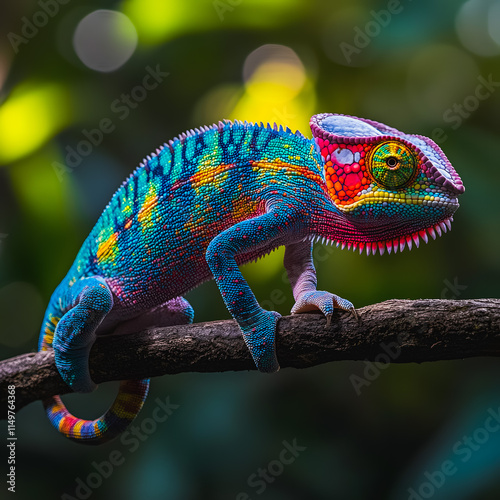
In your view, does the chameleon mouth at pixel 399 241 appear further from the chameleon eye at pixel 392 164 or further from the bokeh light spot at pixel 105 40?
the bokeh light spot at pixel 105 40

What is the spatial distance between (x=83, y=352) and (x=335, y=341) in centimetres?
89

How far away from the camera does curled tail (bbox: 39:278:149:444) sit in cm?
188

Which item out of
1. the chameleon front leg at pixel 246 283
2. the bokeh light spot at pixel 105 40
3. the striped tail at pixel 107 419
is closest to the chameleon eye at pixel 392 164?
the chameleon front leg at pixel 246 283

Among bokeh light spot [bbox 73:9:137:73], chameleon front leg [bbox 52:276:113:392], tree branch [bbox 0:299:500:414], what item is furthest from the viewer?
bokeh light spot [bbox 73:9:137:73]

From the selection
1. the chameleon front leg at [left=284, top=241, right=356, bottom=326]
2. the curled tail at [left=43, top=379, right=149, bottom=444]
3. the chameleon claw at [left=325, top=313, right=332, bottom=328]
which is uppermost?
the chameleon front leg at [left=284, top=241, right=356, bottom=326]

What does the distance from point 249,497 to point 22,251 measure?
81.0 inches

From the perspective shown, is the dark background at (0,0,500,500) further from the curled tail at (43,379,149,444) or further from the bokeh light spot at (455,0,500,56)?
the curled tail at (43,379,149,444)

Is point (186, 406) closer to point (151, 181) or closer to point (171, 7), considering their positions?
point (151, 181)

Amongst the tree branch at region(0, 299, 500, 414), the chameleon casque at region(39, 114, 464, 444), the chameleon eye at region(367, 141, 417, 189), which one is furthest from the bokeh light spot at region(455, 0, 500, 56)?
the tree branch at region(0, 299, 500, 414)

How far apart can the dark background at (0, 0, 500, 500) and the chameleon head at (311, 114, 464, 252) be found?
4.95ft

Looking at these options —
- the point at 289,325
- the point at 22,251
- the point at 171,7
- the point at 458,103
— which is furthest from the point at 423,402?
the point at 171,7

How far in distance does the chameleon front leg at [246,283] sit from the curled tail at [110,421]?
76 centimetres

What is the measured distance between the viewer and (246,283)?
164 cm

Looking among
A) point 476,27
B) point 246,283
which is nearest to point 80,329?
point 246,283
